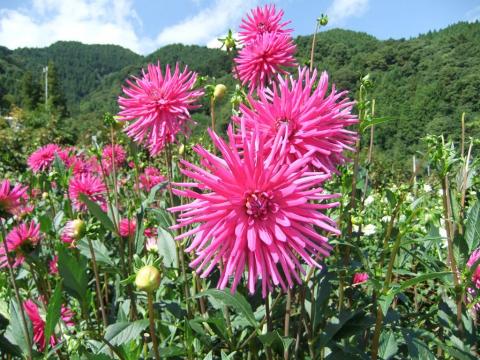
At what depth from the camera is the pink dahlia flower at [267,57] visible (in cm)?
238

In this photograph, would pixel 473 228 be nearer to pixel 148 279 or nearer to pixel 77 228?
pixel 148 279

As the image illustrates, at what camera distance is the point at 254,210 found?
122 centimetres

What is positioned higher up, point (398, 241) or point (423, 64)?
point (423, 64)

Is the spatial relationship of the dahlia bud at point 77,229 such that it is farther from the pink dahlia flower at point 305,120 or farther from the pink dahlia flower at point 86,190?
the pink dahlia flower at point 86,190

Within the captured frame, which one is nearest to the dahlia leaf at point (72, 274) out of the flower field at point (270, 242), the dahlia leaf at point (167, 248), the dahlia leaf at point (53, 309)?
the flower field at point (270, 242)

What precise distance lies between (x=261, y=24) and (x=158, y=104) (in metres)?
1.12

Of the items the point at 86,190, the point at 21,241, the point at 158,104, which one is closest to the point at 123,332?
the point at 21,241

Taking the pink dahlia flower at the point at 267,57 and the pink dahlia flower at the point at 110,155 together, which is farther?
the pink dahlia flower at the point at 110,155

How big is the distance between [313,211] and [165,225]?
117cm

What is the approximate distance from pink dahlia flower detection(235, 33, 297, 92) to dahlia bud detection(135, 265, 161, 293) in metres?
1.39

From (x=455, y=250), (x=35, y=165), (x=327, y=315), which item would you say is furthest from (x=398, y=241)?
(x=35, y=165)

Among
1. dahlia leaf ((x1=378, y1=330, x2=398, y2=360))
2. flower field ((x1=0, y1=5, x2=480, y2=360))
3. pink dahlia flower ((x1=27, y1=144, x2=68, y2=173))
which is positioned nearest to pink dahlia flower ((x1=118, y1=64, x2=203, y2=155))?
flower field ((x1=0, y1=5, x2=480, y2=360))

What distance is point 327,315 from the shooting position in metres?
1.94

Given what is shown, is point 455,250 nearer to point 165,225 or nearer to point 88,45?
point 165,225
